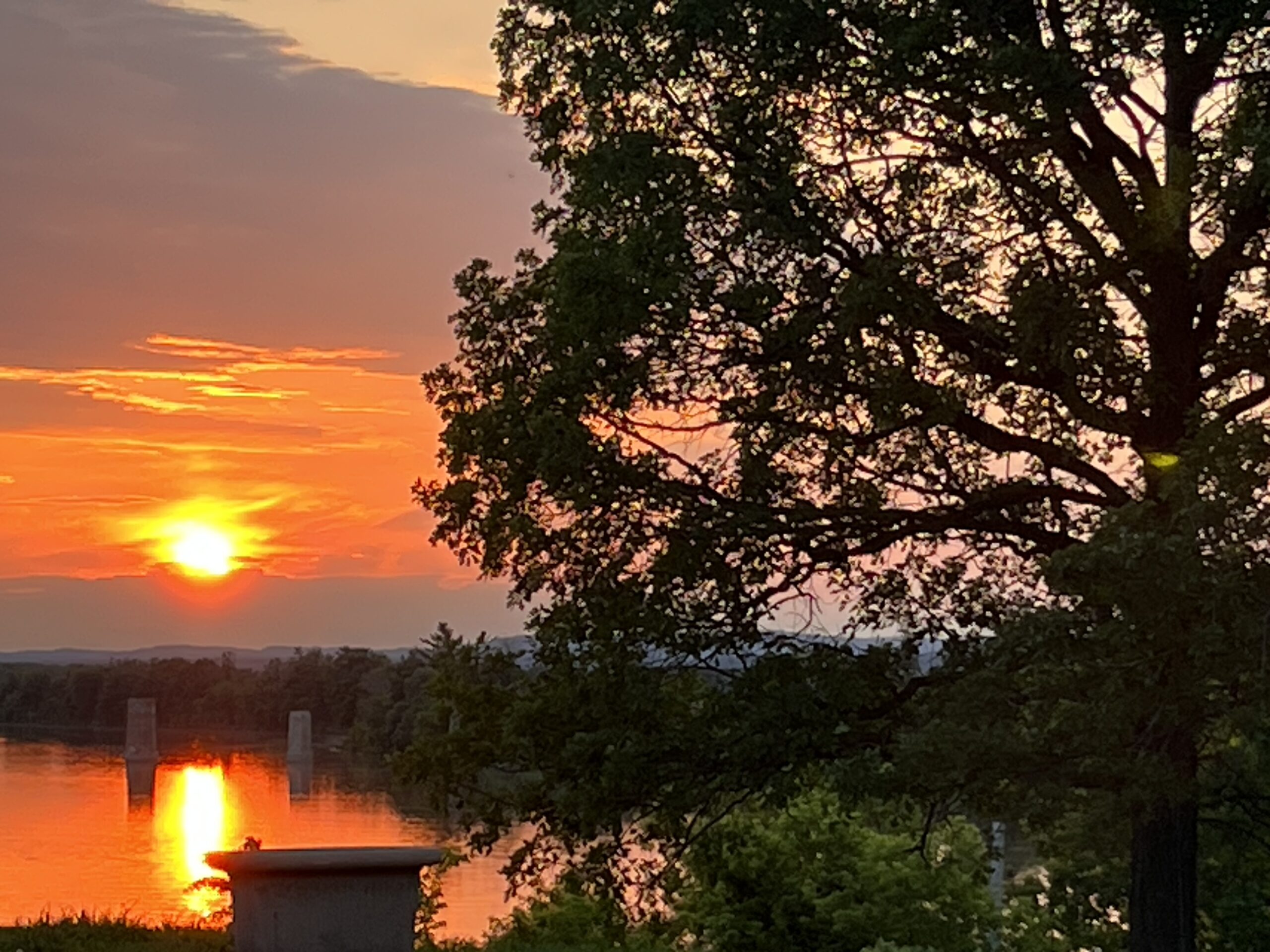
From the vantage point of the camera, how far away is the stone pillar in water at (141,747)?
323ft

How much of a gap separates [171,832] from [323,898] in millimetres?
65021

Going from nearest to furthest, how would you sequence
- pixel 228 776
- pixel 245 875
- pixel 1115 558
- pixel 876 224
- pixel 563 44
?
pixel 245 875 < pixel 1115 558 < pixel 876 224 < pixel 563 44 < pixel 228 776

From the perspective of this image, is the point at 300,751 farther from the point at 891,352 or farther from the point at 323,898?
the point at 323,898

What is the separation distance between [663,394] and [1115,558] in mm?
4109

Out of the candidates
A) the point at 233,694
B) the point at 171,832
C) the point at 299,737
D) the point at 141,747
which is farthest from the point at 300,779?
the point at 233,694

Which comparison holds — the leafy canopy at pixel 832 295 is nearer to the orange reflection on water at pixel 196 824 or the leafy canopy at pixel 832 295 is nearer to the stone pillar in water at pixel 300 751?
the orange reflection on water at pixel 196 824

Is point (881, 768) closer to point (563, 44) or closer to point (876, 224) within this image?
point (876, 224)

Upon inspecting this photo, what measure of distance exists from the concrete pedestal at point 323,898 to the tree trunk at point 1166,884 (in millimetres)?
7033

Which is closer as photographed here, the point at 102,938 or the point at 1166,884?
the point at 1166,884

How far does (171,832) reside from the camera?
71.2 metres

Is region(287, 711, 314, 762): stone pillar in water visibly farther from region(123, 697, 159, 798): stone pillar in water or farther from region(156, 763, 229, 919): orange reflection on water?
region(123, 697, 159, 798): stone pillar in water

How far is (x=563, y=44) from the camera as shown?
15219 mm

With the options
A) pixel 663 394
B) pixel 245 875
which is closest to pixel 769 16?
pixel 663 394

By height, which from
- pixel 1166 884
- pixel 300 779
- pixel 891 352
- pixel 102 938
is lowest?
pixel 300 779
